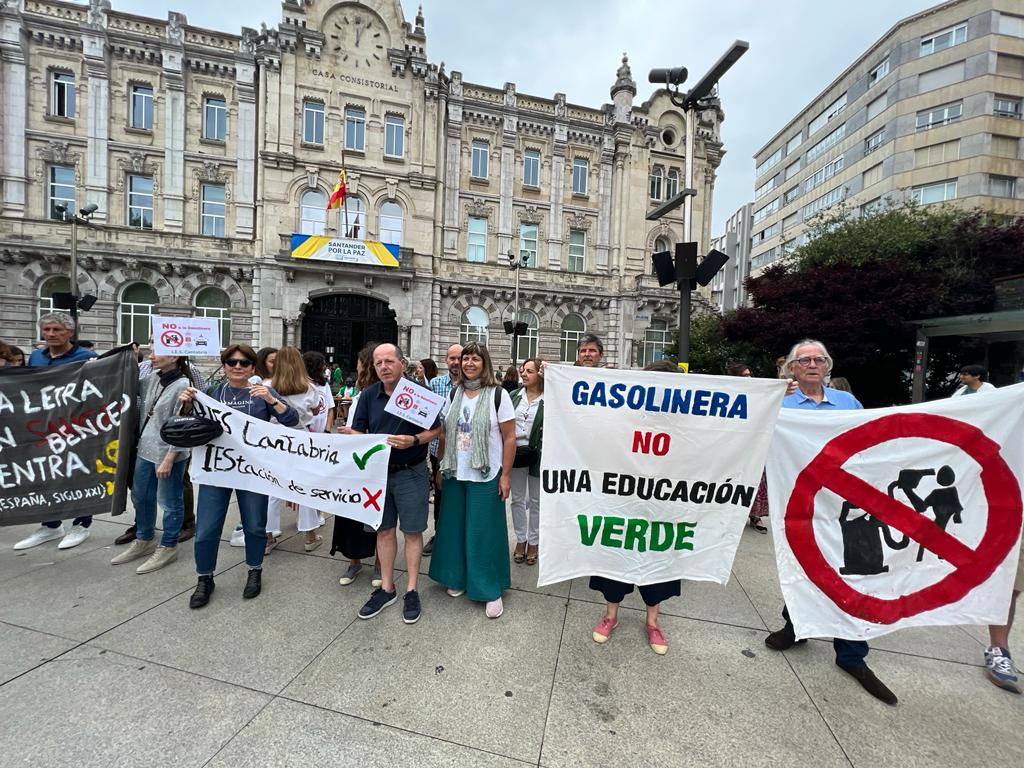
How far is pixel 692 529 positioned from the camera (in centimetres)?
287

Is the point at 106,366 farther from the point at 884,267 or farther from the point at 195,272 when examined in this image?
the point at 195,272

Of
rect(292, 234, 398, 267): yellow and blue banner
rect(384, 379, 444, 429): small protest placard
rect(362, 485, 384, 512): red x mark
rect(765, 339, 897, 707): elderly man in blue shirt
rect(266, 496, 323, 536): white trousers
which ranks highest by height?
rect(292, 234, 398, 267): yellow and blue banner

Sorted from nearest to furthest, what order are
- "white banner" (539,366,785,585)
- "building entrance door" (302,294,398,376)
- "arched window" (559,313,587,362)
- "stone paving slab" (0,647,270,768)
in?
"stone paving slab" (0,647,270,768)
"white banner" (539,366,785,585)
"building entrance door" (302,294,398,376)
"arched window" (559,313,587,362)

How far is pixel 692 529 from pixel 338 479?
8.82 ft

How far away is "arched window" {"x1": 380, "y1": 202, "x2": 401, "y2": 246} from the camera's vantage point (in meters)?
21.8

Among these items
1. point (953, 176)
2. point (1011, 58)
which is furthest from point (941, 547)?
point (1011, 58)

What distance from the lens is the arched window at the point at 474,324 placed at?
23.3 m

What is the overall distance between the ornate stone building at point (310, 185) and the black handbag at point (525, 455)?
18945 mm

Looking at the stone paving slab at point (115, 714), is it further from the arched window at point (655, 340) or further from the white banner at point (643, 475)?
the arched window at point (655, 340)

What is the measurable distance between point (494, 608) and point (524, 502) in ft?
4.08

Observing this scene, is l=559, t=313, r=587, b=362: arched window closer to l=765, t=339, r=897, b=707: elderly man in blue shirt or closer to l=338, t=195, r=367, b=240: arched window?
l=338, t=195, r=367, b=240: arched window

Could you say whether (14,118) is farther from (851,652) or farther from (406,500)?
(851,652)

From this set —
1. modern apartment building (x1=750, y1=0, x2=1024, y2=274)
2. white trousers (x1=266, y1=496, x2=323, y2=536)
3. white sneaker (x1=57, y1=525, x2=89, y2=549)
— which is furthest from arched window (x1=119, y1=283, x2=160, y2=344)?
modern apartment building (x1=750, y1=0, x2=1024, y2=274)

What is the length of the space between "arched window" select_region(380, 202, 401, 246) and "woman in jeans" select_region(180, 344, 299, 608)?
65.4ft
